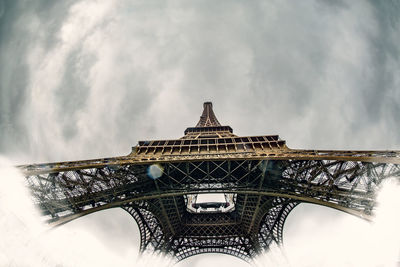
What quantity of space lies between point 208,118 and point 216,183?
852 inches

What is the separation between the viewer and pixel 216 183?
1636 cm

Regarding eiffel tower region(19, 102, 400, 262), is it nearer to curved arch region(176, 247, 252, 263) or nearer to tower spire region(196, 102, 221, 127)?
curved arch region(176, 247, 252, 263)

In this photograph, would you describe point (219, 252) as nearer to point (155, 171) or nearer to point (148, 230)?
point (148, 230)

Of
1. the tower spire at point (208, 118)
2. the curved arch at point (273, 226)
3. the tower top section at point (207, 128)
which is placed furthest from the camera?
the tower spire at point (208, 118)

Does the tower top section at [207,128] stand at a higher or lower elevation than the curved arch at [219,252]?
higher

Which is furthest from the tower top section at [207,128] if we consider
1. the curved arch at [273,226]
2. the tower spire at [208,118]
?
the curved arch at [273,226]

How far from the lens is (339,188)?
11.1 m

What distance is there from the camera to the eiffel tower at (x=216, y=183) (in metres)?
10.5

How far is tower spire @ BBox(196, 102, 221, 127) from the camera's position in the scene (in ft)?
113

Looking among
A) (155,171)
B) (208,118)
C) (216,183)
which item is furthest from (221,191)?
(208,118)

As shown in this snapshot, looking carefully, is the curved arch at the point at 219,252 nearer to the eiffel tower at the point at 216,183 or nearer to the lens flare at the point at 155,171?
the eiffel tower at the point at 216,183

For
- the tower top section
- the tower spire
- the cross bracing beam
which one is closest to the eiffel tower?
the cross bracing beam

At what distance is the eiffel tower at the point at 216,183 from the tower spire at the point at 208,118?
14.3 m

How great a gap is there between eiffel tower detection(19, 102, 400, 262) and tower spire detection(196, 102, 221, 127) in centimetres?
1426
